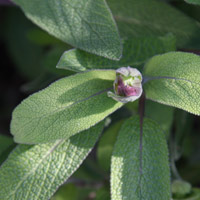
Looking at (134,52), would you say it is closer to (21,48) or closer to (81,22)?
(81,22)

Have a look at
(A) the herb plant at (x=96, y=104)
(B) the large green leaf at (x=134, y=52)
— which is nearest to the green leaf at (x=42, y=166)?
(A) the herb plant at (x=96, y=104)

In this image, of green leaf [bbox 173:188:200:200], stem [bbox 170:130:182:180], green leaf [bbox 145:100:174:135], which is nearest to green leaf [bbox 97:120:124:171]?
green leaf [bbox 145:100:174:135]

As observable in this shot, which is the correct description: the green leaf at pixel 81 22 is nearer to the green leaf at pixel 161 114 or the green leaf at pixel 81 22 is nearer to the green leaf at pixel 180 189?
the green leaf at pixel 161 114

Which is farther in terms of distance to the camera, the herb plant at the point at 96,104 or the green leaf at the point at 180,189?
the green leaf at the point at 180,189

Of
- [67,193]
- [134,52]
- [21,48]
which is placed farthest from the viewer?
[21,48]

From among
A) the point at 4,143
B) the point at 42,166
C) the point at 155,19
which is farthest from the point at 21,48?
the point at 42,166

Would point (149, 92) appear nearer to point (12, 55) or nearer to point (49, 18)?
point (49, 18)
